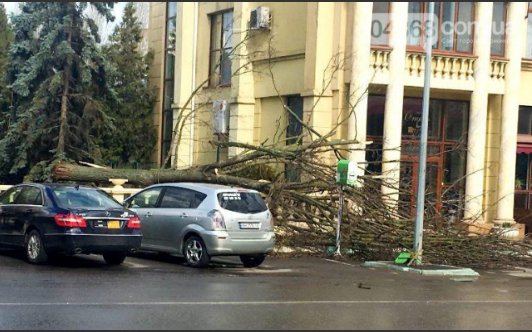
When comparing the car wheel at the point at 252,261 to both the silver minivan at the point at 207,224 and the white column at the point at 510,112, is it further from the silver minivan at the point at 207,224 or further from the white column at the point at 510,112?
the white column at the point at 510,112

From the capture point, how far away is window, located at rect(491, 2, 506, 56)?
26094 mm

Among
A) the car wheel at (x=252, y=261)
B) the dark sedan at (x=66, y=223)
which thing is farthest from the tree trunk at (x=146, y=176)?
the dark sedan at (x=66, y=223)

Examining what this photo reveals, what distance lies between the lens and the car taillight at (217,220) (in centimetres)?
1434

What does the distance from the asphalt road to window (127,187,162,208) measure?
3.71 ft

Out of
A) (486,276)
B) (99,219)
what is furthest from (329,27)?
(99,219)

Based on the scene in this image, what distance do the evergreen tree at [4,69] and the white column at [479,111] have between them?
17.9m

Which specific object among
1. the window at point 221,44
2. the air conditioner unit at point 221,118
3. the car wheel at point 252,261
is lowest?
the car wheel at point 252,261

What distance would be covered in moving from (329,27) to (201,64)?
7.29 m

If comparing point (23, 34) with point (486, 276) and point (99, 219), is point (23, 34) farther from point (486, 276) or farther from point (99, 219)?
point (486, 276)

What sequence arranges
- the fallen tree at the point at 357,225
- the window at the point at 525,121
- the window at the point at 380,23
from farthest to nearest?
1. the window at the point at 525,121
2. the window at the point at 380,23
3. the fallen tree at the point at 357,225

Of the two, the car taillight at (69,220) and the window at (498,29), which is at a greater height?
the window at (498,29)

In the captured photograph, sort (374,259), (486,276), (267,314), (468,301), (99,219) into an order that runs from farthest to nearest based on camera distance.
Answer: (374,259) < (486,276) < (99,219) < (468,301) < (267,314)

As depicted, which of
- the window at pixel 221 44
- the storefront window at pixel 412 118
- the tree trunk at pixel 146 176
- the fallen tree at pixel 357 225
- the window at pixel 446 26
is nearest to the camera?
the fallen tree at pixel 357 225

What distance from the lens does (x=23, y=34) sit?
28938mm
